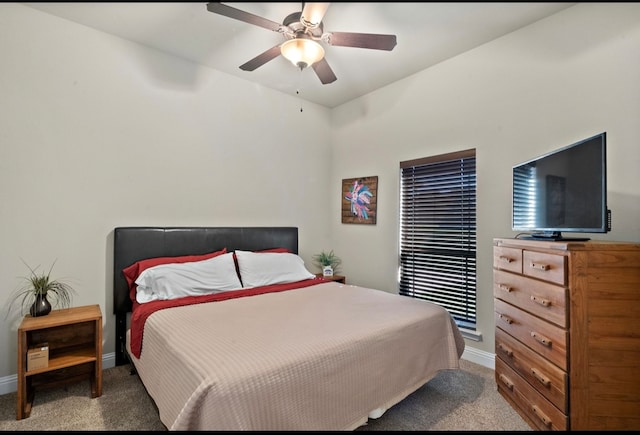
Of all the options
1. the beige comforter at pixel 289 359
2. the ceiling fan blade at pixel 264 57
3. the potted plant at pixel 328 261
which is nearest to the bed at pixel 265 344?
the beige comforter at pixel 289 359

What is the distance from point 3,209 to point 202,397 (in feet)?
7.66

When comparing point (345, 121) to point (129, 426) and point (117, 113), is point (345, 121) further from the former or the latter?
point (129, 426)

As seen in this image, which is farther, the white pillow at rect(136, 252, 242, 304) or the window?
the window

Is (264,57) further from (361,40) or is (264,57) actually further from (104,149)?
(104,149)

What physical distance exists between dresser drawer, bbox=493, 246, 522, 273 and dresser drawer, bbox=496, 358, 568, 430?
2.33ft

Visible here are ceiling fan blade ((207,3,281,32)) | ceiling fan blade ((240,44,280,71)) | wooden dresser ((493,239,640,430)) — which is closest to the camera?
wooden dresser ((493,239,640,430))

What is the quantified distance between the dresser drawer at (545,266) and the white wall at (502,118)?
2.44ft

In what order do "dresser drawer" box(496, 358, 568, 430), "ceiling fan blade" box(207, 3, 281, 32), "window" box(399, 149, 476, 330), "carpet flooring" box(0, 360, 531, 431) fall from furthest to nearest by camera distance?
1. "window" box(399, 149, 476, 330)
2. "carpet flooring" box(0, 360, 531, 431)
3. "ceiling fan blade" box(207, 3, 281, 32)
4. "dresser drawer" box(496, 358, 568, 430)

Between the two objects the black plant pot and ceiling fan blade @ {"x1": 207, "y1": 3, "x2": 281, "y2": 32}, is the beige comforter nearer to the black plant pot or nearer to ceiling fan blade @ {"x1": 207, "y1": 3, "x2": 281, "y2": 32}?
the black plant pot

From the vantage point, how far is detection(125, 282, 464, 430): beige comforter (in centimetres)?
134

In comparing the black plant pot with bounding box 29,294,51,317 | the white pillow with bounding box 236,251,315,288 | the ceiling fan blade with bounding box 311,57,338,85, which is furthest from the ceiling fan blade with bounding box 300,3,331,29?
the black plant pot with bounding box 29,294,51,317

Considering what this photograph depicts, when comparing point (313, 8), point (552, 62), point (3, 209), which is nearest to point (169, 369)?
point (3, 209)

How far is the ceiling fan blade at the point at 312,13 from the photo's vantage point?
1890mm

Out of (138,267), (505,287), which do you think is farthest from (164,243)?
(505,287)
